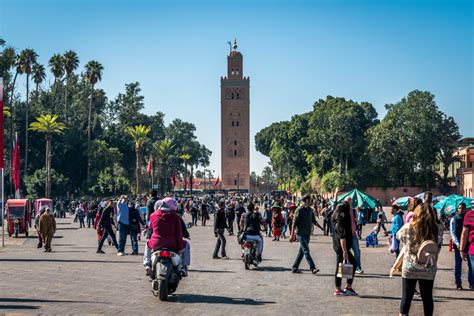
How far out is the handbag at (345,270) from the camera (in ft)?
42.9

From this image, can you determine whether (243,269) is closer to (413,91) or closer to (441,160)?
(413,91)

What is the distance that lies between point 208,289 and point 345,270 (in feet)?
8.03

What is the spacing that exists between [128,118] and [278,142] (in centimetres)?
2281

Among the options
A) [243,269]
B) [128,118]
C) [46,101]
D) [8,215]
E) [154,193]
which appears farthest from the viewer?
[128,118]

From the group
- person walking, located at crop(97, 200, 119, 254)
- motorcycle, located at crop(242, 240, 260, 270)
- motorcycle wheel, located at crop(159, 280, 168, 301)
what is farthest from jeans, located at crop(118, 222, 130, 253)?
motorcycle wheel, located at crop(159, 280, 168, 301)

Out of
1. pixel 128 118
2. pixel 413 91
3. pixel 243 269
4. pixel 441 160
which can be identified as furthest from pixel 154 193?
pixel 128 118

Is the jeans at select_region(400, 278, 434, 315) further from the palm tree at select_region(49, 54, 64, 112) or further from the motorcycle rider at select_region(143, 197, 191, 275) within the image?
the palm tree at select_region(49, 54, 64, 112)

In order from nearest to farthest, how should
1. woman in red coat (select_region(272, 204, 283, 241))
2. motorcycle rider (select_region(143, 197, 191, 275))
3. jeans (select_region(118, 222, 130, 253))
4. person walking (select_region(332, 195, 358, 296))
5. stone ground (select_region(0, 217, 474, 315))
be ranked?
stone ground (select_region(0, 217, 474, 315)) < motorcycle rider (select_region(143, 197, 191, 275)) < person walking (select_region(332, 195, 358, 296)) < jeans (select_region(118, 222, 130, 253)) < woman in red coat (select_region(272, 204, 283, 241))

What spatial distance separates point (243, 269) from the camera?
17984mm

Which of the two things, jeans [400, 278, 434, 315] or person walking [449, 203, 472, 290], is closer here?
jeans [400, 278, 434, 315]

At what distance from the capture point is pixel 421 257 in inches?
372

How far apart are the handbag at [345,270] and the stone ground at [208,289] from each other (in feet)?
1.15

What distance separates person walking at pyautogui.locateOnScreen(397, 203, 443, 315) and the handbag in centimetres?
341

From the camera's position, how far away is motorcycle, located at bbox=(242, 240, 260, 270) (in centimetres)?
1781
